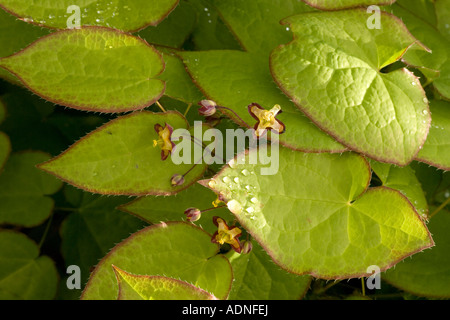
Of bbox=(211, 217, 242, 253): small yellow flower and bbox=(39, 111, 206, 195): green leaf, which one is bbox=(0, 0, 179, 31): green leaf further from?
bbox=(211, 217, 242, 253): small yellow flower

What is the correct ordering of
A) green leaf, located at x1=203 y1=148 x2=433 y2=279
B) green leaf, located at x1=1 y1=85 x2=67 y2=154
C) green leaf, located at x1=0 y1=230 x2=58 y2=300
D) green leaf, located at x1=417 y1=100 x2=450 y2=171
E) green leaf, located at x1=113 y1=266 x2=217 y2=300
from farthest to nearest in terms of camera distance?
green leaf, located at x1=1 y1=85 x2=67 y2=154 → green leaf, located at x1=0 y1=230 x2=58 y2=300 → green leaf, located at x1=417 y1=100 x2=450 y2=171 → green leaf, located at x1=203 y1=148 x2=433 y2=279 → green leaf, located at x1=113 y1=266 x2=217 y2=300

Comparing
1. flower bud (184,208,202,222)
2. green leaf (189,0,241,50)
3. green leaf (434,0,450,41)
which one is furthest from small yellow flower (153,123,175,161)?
green leaf (434,0,450,41)

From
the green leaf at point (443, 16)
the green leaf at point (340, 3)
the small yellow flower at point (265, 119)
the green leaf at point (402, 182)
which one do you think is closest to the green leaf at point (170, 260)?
the small yellow flower at point (265, 119)

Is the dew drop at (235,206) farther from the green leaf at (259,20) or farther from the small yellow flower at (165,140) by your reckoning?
the green leaf at (259,20)

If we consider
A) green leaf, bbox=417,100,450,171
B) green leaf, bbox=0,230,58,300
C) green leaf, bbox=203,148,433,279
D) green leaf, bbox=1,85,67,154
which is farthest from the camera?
green leaf, bbox=1,85,67,154

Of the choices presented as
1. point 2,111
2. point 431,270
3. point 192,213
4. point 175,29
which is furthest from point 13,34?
point 431,270

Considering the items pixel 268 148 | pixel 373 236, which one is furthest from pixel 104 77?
pixel 373 236

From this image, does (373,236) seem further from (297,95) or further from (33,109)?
(33,109)
